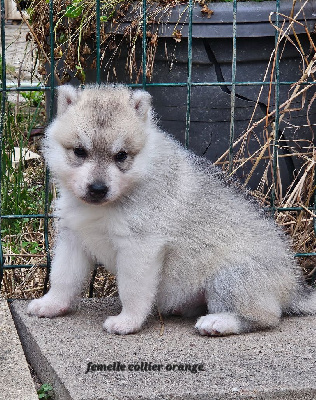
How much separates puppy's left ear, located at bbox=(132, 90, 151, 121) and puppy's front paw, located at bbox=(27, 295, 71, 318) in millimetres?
1214

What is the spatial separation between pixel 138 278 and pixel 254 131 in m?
2.08

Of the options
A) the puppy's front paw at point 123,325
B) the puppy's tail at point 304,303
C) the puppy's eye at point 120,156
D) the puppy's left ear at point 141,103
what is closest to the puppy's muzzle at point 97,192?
the puppy's eye at point 120,156

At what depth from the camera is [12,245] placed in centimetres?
582

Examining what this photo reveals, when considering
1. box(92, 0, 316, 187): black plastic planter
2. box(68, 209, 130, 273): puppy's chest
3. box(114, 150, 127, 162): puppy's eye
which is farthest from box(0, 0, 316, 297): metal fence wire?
box(114, 150, 127, 162): puppy's eye

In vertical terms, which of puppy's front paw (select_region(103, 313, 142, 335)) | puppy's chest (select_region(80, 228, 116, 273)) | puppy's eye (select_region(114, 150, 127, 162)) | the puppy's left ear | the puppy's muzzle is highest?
the puppy's left ear

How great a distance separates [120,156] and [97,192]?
0.78 ft

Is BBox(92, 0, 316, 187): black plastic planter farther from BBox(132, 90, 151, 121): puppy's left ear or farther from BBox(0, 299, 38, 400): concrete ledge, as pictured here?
BBox(0, 299, 38, 400): concrete ledge

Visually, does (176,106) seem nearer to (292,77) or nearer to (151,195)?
(292,77)

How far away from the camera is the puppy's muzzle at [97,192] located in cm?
396

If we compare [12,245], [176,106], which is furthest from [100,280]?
[176,106]

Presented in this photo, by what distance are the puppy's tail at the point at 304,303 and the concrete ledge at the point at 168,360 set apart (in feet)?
0.24

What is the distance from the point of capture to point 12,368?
3.97m

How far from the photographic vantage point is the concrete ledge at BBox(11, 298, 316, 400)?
3.68m

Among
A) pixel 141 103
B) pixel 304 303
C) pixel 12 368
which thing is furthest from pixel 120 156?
pixel 304 303
